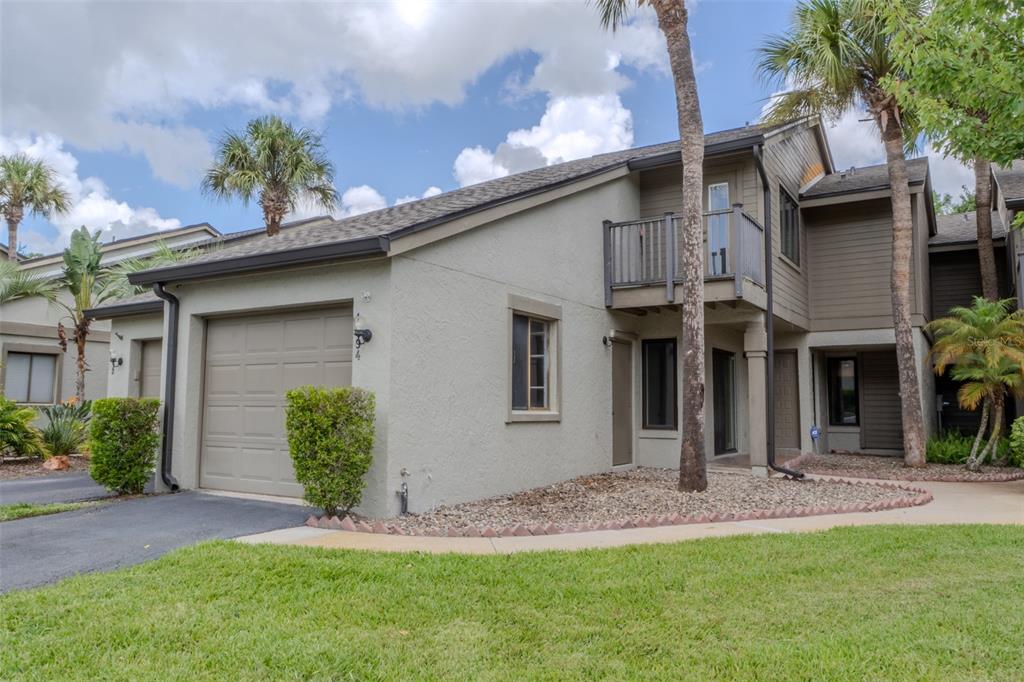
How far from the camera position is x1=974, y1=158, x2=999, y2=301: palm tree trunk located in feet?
49.8

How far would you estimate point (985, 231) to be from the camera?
15.5 metres

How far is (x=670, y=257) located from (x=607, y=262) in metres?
1.14

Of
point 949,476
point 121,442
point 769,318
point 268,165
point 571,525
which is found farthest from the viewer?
point 268,165

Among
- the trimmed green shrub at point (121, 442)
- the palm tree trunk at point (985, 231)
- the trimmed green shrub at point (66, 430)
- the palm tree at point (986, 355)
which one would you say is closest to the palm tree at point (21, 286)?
the trimmed green shrub at point (66, 430)

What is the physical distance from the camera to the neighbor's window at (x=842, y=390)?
17.0 m

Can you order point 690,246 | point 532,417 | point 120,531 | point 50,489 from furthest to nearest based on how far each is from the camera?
point 50,489 → point 532,417 → point 690,246 → point 120,531

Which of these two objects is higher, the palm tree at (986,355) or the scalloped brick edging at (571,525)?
the palm tree at (986,355)

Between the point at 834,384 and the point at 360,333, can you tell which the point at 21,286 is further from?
the point at 834,384

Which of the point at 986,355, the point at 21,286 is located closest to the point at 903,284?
the point at 986,355

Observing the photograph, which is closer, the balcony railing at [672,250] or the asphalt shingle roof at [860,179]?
the balcony railing at [672,250]

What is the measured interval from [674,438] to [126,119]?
18.8 m

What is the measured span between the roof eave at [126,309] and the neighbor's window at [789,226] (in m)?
11.5

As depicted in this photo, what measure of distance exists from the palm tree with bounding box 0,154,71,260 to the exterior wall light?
24.8 metres

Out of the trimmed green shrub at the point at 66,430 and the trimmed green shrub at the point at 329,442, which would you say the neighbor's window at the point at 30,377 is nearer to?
the trimmed green shrub at the point at 66,430
